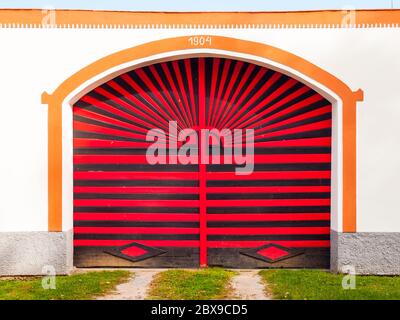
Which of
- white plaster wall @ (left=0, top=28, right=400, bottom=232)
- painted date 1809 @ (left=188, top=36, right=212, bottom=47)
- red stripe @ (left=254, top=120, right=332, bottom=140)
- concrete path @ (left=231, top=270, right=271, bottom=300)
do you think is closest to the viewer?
concrete path @ (left=231, top=270, right=271, bottom=300)

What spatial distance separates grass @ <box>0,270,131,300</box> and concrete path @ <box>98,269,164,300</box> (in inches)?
5.1

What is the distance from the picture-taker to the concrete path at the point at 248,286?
6.91 metres

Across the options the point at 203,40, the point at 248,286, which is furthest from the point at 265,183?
the point at 203,40

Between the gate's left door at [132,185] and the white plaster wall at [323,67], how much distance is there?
78 centimetres

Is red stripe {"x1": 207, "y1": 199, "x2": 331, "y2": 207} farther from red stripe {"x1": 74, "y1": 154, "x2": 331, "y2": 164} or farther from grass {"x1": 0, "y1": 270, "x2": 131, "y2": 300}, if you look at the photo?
grass {"x1": 0, "y1": 270, "x2": 131, "y2": 300}

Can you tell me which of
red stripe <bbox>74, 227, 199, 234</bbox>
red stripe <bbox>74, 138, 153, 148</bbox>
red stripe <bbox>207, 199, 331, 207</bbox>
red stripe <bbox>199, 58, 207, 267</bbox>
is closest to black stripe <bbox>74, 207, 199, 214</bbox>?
red stripe <bbox>199, 58, 207, 267</bbox>

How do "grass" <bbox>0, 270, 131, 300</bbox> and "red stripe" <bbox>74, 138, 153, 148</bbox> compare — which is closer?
"grass" <bbox>0, 270, 131, 300</bbox>

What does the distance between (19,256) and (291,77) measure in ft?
16.8

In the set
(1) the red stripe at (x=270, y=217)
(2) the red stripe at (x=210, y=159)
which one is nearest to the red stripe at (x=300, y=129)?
(2) the red stripe at (x=210, y=159)

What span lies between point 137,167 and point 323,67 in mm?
3349

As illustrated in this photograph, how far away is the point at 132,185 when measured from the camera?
27.9 feet

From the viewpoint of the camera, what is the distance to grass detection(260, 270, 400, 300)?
22.3ft

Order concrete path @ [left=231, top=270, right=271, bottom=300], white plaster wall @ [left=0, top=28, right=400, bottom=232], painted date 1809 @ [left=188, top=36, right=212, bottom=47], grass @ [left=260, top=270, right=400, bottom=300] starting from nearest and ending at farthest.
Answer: grass @ [left=260, top=270, right=400, bottom=300], concrete path @ [left=231, top=270, right=271, bottom=300], white plaster wall @ [left=0, top=28, right=400, bottom=232], painted date 1809 @ [left=188, top=36, right=212, bottom=47]

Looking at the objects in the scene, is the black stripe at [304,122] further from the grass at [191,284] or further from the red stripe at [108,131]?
the grass at [191,284]
